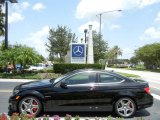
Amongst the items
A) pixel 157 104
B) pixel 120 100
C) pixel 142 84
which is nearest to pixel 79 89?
pixel 120 100

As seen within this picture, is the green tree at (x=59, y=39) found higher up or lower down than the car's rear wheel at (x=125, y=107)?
higher up

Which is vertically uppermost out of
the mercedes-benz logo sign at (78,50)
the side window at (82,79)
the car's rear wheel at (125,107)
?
the mercedes-benz logo sign at (78,50)

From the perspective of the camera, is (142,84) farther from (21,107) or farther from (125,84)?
(21,107)

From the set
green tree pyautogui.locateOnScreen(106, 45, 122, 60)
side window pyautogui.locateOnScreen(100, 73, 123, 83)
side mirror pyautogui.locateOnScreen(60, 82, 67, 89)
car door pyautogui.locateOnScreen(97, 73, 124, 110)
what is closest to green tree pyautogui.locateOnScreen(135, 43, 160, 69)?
side window pyautogui.locateOnScreen(100, 73, 123, 83)

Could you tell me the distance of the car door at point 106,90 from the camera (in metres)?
10.3

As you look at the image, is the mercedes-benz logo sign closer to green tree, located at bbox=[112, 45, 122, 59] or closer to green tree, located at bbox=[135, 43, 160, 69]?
green tree, located at bbox=[135, 43, 160, 69]

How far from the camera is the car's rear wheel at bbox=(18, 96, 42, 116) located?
1007 centimetres

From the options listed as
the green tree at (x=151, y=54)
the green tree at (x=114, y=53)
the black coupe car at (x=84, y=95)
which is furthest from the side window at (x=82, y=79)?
the green tree at (x=114, y=53)

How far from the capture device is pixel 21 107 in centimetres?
1009

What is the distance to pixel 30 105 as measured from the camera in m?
10.1

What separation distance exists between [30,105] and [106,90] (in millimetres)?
2285

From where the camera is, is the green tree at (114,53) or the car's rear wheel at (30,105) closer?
the car's rear wheel at (30,105)

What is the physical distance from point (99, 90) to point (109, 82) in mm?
453

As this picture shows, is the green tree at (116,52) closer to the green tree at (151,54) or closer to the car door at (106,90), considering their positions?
the green tree at (151,54)
